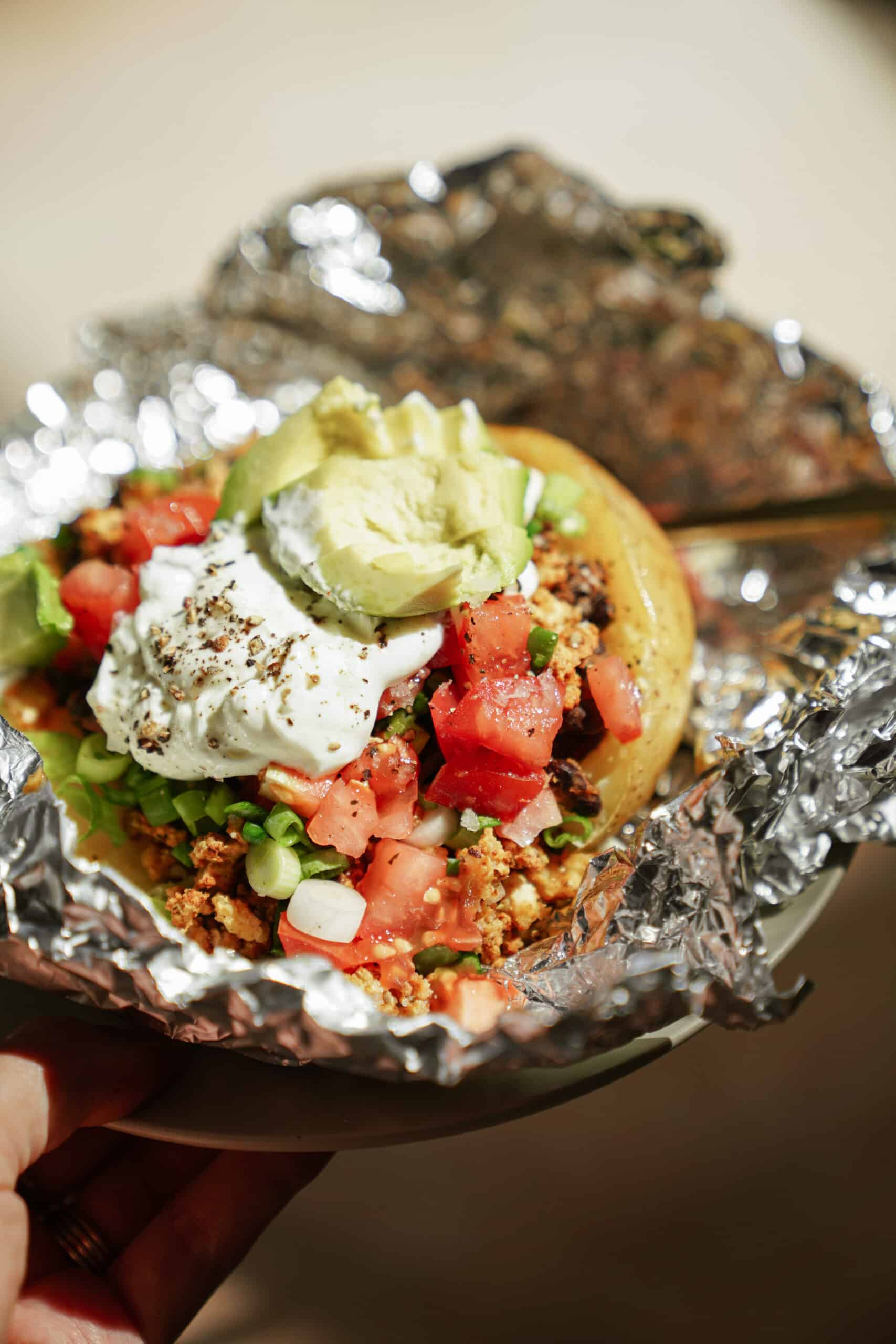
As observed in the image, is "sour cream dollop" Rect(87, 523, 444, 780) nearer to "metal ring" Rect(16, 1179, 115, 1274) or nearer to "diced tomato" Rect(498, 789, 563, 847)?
"diced tomato" Rect(498, 789, 563, 847)

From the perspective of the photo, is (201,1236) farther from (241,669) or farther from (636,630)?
(636,630)

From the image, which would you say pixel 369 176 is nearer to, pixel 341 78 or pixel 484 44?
pixel 341 78

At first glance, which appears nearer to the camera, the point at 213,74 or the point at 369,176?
the point at 369,176

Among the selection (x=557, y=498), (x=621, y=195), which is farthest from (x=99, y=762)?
(x=621, y=195)

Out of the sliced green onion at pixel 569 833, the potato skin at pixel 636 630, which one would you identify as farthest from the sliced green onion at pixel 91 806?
the potato skin at pixel 636 630

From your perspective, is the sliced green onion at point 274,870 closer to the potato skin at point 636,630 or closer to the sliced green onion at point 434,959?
the sliced green onion at point 434,959

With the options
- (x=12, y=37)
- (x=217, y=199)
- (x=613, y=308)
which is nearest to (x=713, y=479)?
(x=613, y=308)
